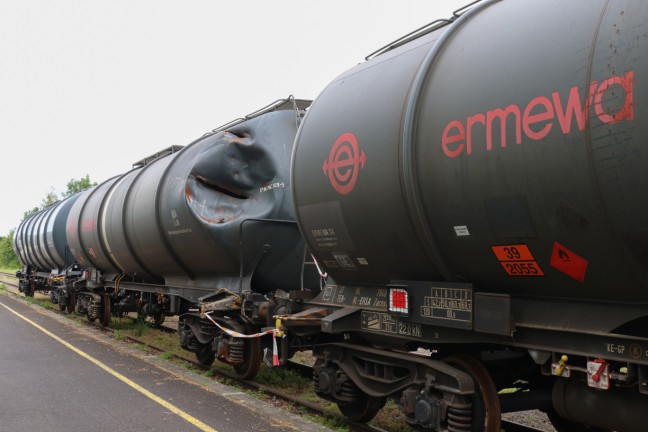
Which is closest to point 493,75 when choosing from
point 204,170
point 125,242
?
point 204,170

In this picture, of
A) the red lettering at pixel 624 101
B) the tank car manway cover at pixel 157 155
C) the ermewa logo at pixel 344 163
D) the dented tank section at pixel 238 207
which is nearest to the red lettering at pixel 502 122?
the red lettering at pixel 624 101

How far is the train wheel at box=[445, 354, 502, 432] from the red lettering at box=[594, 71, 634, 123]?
2.41 metres

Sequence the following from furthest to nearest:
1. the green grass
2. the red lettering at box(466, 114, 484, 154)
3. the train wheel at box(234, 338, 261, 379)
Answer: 1. the train wheel at box(234, 338, 261, 379)
2. the green grass
3. the red lettering at box(466, 114, 484, 154)

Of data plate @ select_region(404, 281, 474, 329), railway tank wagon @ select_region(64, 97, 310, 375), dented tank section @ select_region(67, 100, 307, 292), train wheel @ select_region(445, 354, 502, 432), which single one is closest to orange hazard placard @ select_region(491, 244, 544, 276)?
data plate @ select_region(404, 281, 474, 329)

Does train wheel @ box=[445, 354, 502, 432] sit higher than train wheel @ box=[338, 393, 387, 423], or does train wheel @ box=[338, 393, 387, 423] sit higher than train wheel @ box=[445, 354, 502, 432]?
train wheel @ box=[445, 354, 502, 432]

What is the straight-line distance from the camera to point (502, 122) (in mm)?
3838

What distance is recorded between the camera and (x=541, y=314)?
3.94 meters

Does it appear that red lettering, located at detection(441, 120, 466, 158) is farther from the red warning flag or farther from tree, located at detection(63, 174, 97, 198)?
tree, located at detection(63, 174, 97, 198)

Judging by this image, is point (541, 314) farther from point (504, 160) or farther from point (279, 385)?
point (279, 385)

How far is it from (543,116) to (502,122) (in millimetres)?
312

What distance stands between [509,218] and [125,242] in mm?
9633

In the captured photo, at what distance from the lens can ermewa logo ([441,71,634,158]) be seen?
10.5 feet

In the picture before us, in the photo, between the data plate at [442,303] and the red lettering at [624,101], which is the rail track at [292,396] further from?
the red lettering at [624,101]

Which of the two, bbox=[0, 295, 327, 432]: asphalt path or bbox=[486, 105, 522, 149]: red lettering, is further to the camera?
bbox=[0, 295, 327, 432]: asphalt path
